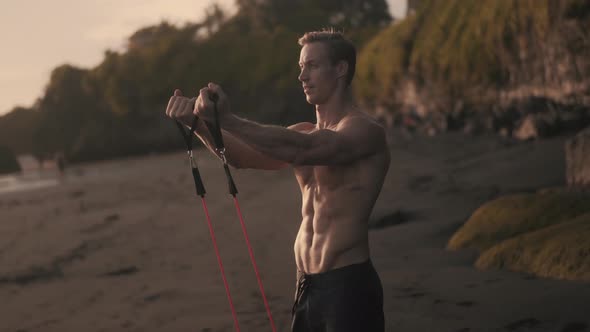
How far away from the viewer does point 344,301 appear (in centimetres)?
312

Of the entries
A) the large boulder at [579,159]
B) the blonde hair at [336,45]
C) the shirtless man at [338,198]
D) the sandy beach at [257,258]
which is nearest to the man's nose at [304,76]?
the shirtless man at [338,198]

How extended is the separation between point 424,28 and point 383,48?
364 cm

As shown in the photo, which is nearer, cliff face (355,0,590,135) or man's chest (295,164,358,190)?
man's chest (295,164,358,190)

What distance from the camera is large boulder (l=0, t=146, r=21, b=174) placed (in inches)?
1374

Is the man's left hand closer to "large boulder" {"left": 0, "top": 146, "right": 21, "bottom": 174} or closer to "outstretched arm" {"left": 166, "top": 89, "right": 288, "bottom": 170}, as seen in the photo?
"outstretched arm" {"left": 166, "top": 89, "right": 288, "bottom": 170}

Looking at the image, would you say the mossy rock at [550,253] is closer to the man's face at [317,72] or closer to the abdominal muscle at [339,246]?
the abdominal muscle at [339,246]

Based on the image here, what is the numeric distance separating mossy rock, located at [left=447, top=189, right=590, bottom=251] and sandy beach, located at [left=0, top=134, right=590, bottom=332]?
30cm

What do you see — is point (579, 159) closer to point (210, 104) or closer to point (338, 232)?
point (338, 232)

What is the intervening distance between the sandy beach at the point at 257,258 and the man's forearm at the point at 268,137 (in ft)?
8.30

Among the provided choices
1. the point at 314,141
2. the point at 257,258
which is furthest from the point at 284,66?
the point at 314,141

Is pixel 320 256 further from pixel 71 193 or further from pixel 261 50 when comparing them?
pixel 261 50

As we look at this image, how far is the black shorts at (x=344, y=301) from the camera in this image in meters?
3.12

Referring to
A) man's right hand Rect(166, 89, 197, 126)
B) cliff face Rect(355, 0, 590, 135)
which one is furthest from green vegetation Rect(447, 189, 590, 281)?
cliff face Rect(355, 0, 590, 135)

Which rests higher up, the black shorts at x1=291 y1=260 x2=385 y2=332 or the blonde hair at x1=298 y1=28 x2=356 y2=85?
the blonde hair at x1=298 y1=28 x2=356 y2=85
